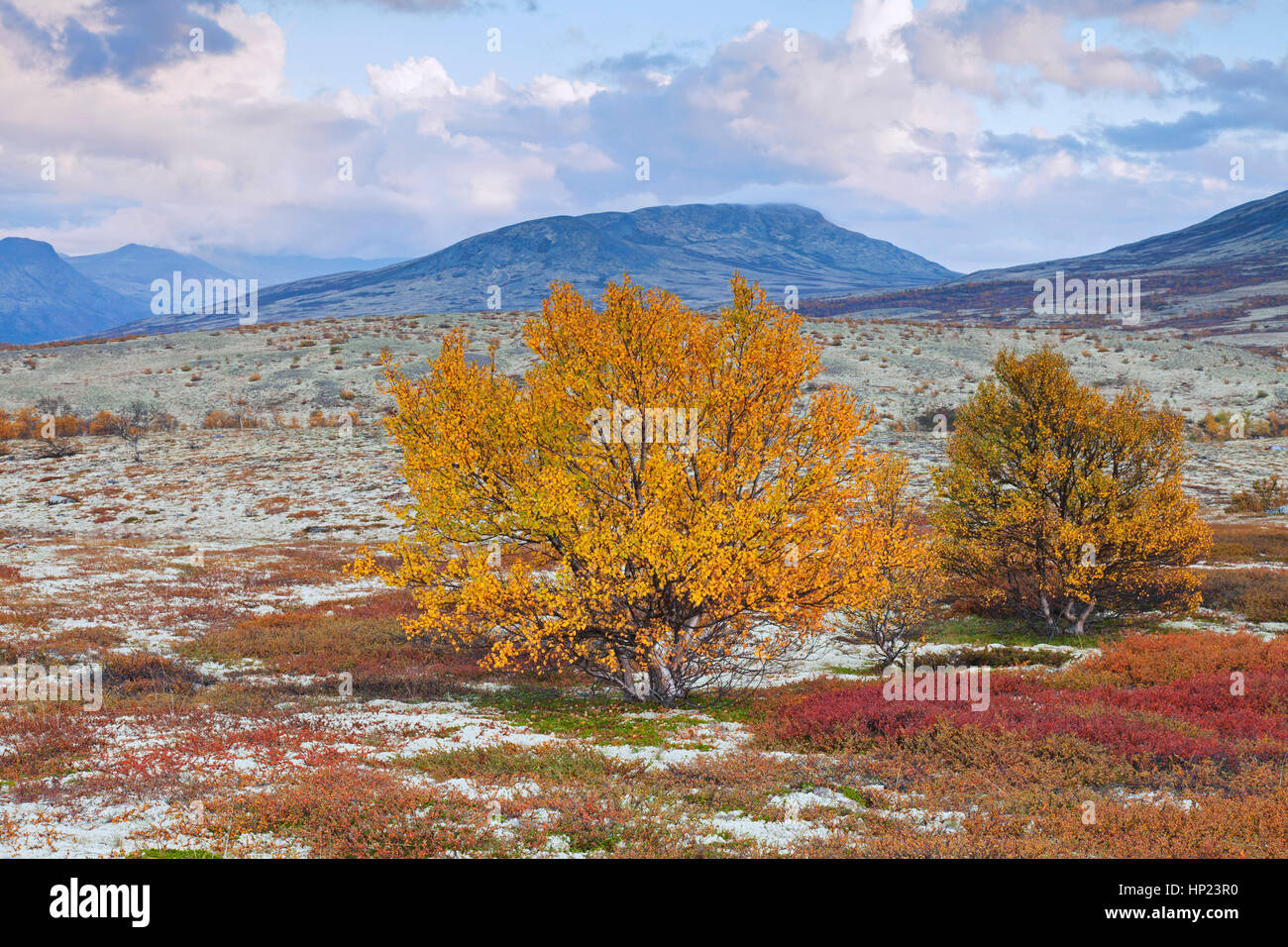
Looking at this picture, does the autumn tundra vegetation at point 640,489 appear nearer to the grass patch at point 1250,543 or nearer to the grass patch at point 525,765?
the grass patch at point 525,765

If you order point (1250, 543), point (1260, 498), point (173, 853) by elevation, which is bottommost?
→ point (1250, 543)

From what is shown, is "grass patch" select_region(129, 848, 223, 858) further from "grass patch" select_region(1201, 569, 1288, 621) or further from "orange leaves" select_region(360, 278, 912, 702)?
"grass patch" select_region(1201, 569, 1288, 621)

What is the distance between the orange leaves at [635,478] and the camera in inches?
539

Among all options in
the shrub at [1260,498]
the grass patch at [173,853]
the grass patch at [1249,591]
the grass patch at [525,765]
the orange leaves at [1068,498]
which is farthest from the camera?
the shrub at [1260,498]

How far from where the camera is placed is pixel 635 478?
14711 millimetres

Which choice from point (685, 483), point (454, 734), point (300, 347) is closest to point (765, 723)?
point (685, 483)

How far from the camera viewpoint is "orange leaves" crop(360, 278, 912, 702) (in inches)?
539

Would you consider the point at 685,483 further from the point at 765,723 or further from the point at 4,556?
the point at 4,556

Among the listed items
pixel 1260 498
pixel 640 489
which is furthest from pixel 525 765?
pixel 1260 498

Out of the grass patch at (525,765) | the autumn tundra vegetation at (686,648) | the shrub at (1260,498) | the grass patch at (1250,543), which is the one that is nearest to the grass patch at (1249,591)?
the autumn tundra vegetation at (686,648)

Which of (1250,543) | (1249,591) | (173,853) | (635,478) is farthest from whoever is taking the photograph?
(1250,543)

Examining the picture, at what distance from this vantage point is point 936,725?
472 inches

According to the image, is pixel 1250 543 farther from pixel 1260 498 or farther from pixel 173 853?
pixel 173 853

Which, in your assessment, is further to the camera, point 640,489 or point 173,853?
point 640,489
